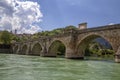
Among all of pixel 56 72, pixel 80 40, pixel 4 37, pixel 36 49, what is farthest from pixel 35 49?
pixel 56 72

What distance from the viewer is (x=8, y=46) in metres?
A: 88.4

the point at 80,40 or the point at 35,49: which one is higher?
the point at 80,40

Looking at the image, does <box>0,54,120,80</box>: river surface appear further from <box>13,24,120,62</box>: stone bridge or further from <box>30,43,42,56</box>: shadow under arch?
<box>30,43,42,56</box>: shadow under arch

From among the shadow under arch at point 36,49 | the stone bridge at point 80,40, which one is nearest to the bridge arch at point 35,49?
the shadow under arch at point 36,49

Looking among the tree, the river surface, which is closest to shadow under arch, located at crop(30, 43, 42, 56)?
the tree

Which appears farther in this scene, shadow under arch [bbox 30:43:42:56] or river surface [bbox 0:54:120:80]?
shadow under arch [bbox 30:43:42:56]

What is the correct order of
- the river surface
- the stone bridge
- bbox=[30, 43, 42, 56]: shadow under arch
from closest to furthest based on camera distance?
1. the river surface
2. the stone bridge
3. bbox=[30, 43, 42, 56]: shadow under arch

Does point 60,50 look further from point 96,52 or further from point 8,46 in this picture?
point 8,46

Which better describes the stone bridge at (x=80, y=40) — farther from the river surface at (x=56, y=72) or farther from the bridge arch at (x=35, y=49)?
the river surface at (x=56, y=72)

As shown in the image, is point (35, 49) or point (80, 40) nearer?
point (80, 40)

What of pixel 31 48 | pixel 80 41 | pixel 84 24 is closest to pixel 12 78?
pixel 80 41

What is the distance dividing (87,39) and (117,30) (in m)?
9.14

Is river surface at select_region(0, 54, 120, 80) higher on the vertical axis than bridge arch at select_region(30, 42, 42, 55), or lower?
lower

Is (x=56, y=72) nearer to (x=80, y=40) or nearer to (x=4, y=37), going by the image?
(x=80, y=40)
